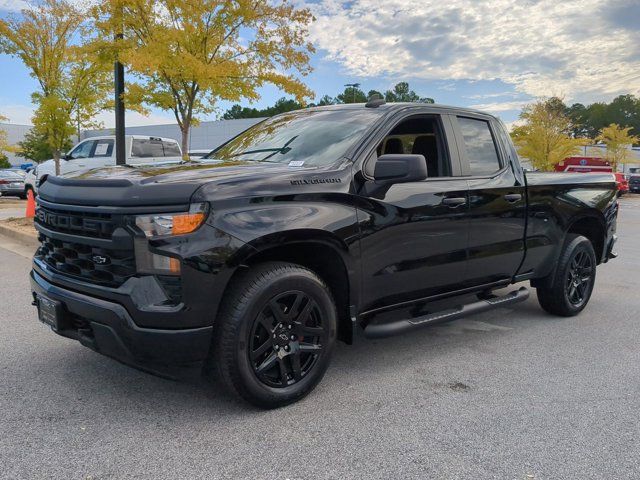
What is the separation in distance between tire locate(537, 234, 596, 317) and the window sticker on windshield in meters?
12.7

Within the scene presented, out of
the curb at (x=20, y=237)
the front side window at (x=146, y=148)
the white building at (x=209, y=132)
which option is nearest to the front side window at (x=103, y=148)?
the front side window at (x=146, y=148)

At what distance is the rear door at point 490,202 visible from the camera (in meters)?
4.15

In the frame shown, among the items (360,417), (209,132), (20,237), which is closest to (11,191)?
(20,237)

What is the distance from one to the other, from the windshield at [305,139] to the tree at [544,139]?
29873 millimetres

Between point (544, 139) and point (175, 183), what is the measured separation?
1266 inches

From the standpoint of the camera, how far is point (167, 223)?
2.72 metres

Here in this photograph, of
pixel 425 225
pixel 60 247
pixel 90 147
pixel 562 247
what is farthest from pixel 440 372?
pixel 90 147

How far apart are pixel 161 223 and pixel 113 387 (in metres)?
1.33

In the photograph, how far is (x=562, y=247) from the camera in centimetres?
510

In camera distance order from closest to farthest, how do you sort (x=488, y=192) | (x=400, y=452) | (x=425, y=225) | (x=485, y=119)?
(x=400, y=452), (x=425, y=225), (x=488, y=192), (x=485, y=119)

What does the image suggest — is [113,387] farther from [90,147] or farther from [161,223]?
[90,147]

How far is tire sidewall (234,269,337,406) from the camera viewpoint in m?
2.88

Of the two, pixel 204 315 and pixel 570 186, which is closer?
pixel 204 315

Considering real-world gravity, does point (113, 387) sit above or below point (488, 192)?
below
